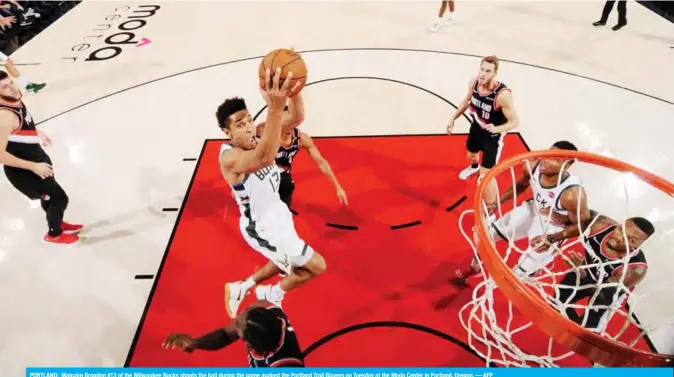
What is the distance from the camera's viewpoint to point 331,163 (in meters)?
4.76

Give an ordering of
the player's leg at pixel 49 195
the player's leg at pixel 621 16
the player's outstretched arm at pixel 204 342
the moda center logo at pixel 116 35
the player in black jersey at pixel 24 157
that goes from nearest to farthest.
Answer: the player's outstretched arm at pixel 204 342, the player in black jersey at pixel 24 157, the player's leg at pixel 49 195, the moda center logo at pixel 116 35, the player's leg at pixel 621 16

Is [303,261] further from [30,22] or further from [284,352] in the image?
[30,22]

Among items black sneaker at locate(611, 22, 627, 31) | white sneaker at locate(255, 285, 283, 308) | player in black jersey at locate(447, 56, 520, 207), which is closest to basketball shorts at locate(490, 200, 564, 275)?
player in black jersey at locate(447, 56, 520, 207)

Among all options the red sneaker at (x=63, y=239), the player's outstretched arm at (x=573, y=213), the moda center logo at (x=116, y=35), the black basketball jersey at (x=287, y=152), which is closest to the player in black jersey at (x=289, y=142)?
the black basketball jersey at (x=287, y=152)

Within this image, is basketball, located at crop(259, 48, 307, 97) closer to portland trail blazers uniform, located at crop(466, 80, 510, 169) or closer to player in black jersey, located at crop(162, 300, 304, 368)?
player in black jersey, located at crop(162, 300, 304, 368)

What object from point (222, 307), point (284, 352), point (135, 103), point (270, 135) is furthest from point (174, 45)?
point (284, 352)

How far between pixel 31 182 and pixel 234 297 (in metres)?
1.93

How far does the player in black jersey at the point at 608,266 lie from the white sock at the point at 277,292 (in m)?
1.82

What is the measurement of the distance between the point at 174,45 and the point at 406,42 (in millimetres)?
4047

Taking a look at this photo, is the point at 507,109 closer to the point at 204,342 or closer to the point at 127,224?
the point at 204,342

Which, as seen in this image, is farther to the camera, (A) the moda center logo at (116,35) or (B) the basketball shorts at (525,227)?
(A) the moda center logo at (116,35)

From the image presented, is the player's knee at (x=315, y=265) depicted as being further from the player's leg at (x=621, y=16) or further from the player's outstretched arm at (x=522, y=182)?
the player's leg at (x=621, y=16)
